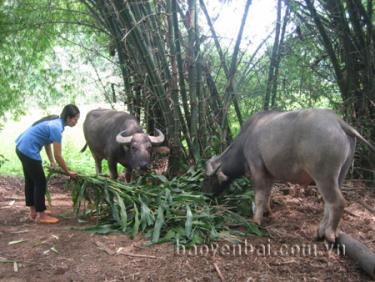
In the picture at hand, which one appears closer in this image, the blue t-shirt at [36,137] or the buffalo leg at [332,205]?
the buffalo leg at [332,205]

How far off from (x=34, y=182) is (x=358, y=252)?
3.67 meters

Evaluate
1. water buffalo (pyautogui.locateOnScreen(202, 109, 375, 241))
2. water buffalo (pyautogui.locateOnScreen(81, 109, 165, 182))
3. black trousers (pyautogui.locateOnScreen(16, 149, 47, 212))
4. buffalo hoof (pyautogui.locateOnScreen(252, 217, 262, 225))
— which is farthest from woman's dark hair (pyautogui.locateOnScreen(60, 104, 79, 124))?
buffalo hoof (pyautogui.locateOnScreen(252, 217, 262, 225))

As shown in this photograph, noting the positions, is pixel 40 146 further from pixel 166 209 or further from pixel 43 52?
pixel 43 52

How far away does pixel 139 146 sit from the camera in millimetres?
7137

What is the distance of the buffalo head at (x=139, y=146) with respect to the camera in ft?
23.0

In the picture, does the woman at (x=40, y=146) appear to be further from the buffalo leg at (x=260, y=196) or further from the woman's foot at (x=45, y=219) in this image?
the buffalo leg at (x=260, y=196)

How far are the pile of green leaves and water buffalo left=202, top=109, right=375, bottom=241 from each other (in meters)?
0.27

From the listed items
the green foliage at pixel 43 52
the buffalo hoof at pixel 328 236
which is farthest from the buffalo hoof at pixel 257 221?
the green foliage at pixel 43 52

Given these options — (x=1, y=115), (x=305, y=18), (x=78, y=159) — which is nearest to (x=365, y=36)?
(x=305, y=18)

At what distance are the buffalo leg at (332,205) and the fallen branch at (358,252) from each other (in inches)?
4.1

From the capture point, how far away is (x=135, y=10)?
6711 mm

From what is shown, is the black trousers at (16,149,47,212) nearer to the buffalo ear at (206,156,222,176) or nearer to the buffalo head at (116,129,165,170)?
the buffalo head at (116,129,165,170)

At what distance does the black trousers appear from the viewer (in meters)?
5.53

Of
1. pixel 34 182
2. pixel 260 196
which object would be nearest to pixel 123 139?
pixel 34 182
